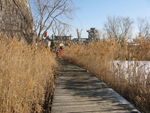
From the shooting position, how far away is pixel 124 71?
A: 421 centimetres

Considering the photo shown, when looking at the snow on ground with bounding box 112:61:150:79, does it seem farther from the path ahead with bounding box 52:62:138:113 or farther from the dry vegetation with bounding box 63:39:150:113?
the path ahead with bounding box 52:62:138:113

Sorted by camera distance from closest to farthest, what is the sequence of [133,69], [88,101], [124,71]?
[88,101] < [133,69] < [124,71]

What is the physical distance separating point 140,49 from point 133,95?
1.73 metres

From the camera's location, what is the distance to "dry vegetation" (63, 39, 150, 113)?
10.8 ft

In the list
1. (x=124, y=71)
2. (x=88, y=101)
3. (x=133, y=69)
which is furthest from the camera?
(x=124, y=71)

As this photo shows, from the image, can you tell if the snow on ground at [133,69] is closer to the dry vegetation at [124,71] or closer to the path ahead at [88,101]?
the dry vegetation at [124,71]

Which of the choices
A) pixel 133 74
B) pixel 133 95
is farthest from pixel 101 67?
pixel 133 95

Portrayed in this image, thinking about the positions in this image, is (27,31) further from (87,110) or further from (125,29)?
(125,29)

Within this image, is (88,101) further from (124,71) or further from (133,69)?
(124,71)

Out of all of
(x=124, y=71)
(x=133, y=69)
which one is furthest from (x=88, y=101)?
(x=124, y=71)

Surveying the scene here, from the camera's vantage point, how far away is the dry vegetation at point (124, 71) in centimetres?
329

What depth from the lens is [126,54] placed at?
484 centimetres

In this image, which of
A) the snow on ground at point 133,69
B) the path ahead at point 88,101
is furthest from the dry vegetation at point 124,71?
the path ahead at point 88,101

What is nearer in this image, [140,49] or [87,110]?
[87,110]
